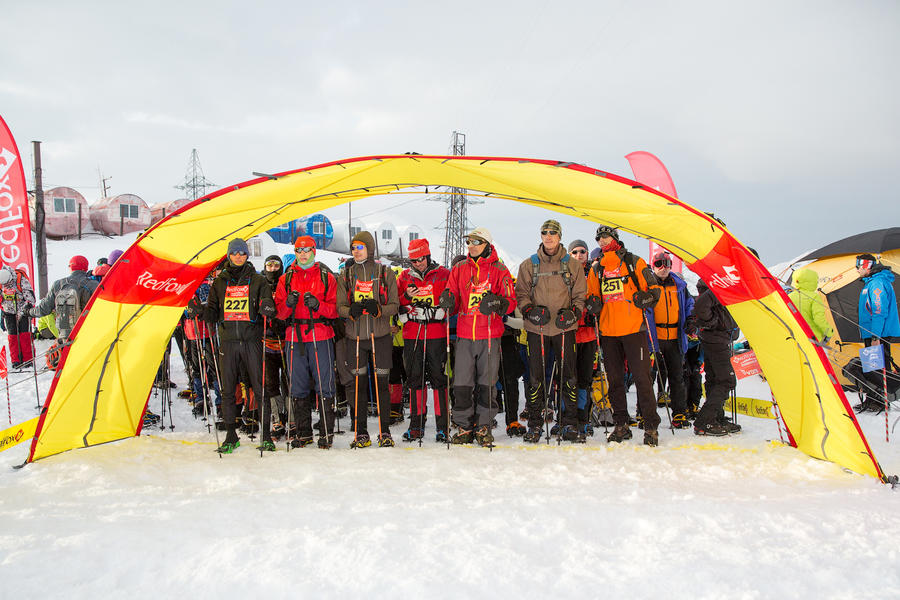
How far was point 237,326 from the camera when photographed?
179 inches

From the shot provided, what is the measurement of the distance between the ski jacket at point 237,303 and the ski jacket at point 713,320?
4130mm

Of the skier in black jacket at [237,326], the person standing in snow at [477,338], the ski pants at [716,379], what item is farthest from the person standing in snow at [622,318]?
the skier in black jacket at [237,326]

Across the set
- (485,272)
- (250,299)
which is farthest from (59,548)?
(485,272)

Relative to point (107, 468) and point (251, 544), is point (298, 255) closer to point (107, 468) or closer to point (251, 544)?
point (107, 468)

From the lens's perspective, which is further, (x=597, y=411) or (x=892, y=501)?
(x=597, y=411)

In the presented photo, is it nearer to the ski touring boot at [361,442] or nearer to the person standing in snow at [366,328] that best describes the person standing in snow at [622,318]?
the person standing in snow at [366,328]

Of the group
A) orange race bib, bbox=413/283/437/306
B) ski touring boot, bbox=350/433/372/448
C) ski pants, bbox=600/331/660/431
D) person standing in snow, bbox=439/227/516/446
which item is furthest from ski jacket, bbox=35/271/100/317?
ski pants, bbox=600/331/660/431

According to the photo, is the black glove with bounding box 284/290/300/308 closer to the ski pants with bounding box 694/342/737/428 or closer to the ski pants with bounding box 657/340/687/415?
the ski pants with bounding box 657/340/687/415

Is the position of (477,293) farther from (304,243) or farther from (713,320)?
(713,320)

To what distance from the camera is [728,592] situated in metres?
2.17

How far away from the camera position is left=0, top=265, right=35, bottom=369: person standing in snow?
775 centimetres

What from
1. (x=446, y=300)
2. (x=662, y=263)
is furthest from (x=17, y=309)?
(x=662, y=263)

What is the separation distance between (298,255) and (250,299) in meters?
0.59

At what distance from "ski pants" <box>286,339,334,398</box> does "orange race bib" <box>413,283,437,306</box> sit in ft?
3.16
